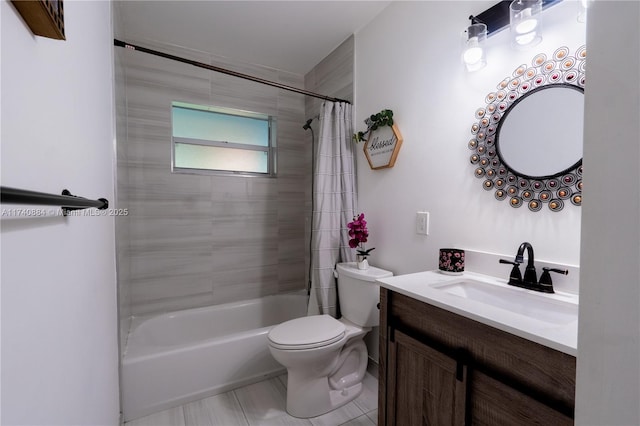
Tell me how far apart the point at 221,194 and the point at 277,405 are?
1688 mm

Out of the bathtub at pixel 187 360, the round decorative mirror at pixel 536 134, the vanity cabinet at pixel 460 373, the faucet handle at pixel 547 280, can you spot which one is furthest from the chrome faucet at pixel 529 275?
the bathtub at pixel 187 360

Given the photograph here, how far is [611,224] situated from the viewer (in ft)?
1.07

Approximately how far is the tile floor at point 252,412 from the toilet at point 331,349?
0.05m

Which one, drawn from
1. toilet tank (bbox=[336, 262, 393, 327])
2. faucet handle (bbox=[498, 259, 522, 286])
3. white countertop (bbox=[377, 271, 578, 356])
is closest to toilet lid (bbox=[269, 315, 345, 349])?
toilet tank (bbox=[336, 262, 393, 327])

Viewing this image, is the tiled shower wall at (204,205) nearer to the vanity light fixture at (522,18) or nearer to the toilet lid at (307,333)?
the toilet lid at (307,333)

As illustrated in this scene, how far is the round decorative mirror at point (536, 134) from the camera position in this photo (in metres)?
1.04

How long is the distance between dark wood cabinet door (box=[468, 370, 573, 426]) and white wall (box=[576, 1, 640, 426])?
0.54m

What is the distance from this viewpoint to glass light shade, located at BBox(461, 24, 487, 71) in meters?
1.28

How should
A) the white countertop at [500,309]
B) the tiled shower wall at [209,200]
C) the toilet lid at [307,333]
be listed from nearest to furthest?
1. the white countertop at [500,309]
2. the toilet lid at [307,333]
3. the tiled shower wall at [209,200]

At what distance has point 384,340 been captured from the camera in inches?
49.7

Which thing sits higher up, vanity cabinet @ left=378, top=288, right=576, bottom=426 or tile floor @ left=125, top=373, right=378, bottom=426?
vanity cabinet @ left=378, top=288, right=576, bottom=426

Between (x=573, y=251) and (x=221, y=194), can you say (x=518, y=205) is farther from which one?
(x=221, y=194)

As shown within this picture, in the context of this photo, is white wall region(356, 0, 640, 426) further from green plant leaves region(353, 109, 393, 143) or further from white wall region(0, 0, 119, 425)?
white wall region(0, 0, 119, 425)

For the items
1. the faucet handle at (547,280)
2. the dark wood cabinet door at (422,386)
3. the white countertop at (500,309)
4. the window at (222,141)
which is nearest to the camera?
the white countertop at (500,309)
